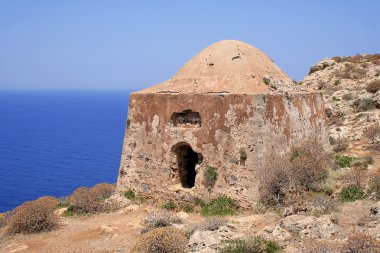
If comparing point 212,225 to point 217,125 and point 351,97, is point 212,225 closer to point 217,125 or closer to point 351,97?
point 217,125

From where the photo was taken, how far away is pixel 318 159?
12.7 m

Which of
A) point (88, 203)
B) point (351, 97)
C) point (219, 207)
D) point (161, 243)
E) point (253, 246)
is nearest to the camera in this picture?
point (253, 246)

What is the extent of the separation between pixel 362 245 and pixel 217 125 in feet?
19.6

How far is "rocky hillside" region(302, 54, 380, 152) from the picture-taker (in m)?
20.2

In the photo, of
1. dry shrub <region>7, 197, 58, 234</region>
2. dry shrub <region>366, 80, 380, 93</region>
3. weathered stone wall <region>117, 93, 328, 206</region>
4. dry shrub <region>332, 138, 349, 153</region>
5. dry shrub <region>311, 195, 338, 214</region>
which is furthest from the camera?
dry shrub <region>366, 80, 380, 93</region>

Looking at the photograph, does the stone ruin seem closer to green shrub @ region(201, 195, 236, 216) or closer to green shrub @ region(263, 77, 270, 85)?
green shrub @ region(263, 77, 270, 85)

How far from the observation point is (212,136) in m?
12.2

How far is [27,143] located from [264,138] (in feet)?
218

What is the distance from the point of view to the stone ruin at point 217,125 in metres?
11.7

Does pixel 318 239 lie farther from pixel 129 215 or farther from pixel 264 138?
pixel 129 215

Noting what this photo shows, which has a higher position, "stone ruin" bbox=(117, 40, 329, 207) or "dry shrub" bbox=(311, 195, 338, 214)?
"stone ruin" bbox=(117, 40, 329, 207)

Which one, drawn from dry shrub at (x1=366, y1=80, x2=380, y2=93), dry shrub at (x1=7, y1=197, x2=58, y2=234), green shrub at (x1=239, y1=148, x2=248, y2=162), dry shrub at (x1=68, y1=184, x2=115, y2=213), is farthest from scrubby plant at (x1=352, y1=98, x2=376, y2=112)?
dry shrub at (x1=7, y1=197, x2=58, y2=234)

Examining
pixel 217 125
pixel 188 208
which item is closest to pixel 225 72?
pixel 217 125

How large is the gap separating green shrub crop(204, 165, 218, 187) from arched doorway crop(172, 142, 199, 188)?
3.11ft
